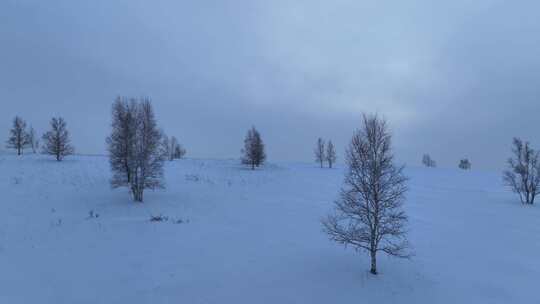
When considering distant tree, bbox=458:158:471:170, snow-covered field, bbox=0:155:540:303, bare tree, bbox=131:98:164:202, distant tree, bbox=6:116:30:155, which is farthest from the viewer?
distant tree, bbox=458:158:471:170

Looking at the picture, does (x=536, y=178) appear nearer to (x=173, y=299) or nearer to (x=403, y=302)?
(x=403, y=302)

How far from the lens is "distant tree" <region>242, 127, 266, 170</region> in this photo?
54.5m

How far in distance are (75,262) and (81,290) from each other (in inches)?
117

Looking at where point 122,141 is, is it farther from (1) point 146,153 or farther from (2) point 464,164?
(2) point 464,164

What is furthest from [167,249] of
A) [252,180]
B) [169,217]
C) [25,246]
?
[252,180]

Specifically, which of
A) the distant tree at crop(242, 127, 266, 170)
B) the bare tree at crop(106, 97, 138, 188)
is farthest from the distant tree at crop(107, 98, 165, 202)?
the distant tree at crop(242, 127, 266, 170)

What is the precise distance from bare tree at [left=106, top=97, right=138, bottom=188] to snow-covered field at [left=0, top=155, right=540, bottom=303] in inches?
90.1

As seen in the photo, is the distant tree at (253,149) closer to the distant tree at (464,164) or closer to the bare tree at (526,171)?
the bare tree at (526,171)

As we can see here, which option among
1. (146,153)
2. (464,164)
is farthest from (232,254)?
(464,164)

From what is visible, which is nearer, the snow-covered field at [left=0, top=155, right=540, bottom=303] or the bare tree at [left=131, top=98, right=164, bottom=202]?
the snow-covered field at [left=0, top=155, right=540, bottom=303]

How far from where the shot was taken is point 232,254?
14.2 metres

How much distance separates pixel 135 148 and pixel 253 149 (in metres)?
30.5

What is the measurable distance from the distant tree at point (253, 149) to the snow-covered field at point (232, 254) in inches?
1073

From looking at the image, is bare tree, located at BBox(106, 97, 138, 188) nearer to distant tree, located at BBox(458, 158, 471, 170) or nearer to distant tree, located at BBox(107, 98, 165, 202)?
distant tree, located at BBox(107, 98, 165, 202)
